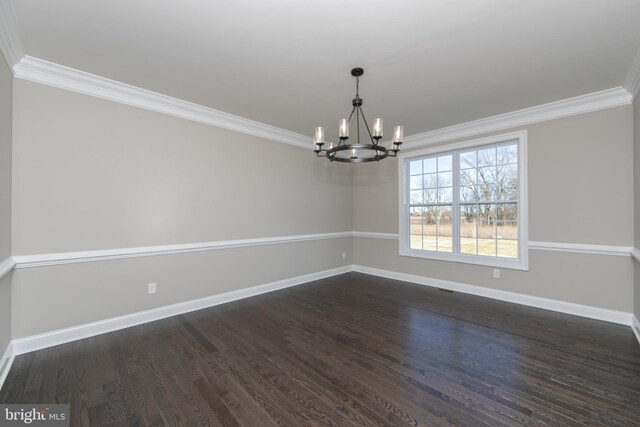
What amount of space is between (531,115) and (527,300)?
2.52 m

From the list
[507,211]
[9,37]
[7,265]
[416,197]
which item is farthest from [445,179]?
[7,265]

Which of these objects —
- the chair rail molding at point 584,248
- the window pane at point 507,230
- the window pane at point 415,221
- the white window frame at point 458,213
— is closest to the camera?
the chair rail molding at point 584,248

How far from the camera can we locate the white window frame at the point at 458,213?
3.76 meters

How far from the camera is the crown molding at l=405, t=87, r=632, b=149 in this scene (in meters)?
3.15

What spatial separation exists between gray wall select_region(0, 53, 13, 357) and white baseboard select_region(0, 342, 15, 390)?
5 cm

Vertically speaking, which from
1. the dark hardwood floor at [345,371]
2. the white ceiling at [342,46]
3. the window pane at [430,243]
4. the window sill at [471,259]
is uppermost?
the white ceiling at [342,46]

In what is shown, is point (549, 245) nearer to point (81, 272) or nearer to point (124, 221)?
point (124, 221)

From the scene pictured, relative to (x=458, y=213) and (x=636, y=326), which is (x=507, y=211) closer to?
(x=458, y=213)

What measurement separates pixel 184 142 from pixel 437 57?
3.02m

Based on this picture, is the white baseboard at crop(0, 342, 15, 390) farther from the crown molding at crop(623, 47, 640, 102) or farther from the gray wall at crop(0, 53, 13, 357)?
the crown molding at crop(623, 47, 640, 102)

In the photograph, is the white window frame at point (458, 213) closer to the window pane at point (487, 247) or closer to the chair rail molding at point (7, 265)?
the window pane at point (487, 247)

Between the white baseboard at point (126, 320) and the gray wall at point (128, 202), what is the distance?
0.07 metres

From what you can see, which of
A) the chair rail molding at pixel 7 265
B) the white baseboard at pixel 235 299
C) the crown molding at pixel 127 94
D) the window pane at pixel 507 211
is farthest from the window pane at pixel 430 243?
the chair rail molding at pixel 7 265

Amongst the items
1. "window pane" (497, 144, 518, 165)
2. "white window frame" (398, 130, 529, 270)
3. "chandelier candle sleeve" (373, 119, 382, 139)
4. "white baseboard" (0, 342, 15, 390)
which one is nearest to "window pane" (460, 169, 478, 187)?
"white window frame" (398, 130, 529, 270)
